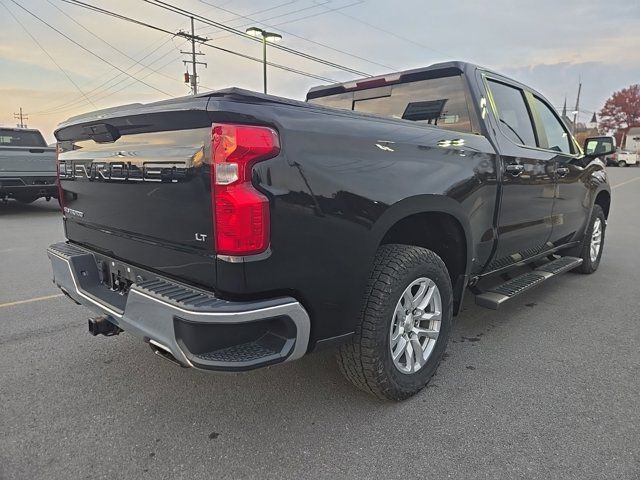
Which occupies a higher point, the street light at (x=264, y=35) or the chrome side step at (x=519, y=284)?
the street light at (x=264, y=35)

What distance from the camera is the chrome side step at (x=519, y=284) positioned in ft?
11.0

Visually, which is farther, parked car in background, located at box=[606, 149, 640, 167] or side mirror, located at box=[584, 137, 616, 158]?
parked car in background, located at box=[606, 149, 640, 167]

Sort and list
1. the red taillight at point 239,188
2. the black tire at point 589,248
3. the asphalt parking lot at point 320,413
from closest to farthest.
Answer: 1. the red taillight at point 239,188
2. the asphalt parking lot at point 320,413
3. the black tire at point 589,248

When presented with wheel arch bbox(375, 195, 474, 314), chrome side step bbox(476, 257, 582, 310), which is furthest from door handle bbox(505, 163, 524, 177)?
chrome side step bbox(476, 257, 582, 310)

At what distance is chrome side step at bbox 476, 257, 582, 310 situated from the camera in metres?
3.35

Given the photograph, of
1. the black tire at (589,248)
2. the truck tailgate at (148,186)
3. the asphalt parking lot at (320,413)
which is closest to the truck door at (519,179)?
the asphalt parking lot at (320,413)

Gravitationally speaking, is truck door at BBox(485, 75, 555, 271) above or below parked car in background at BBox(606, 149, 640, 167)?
above

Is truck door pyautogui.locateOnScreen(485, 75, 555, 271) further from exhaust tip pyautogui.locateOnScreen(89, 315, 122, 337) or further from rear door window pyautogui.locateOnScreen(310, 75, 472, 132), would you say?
exhaust tip pyautogui.locateOnScreen(89, 315, 122, 337)

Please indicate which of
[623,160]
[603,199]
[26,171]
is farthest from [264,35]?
[623,160]

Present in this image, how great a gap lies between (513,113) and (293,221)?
263 cm

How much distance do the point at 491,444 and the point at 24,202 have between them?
47.8ft

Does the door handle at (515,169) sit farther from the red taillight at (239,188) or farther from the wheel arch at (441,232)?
the red taillight at (239,188)

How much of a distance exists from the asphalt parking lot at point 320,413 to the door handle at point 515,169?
128 cm

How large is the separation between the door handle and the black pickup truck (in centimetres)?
1
